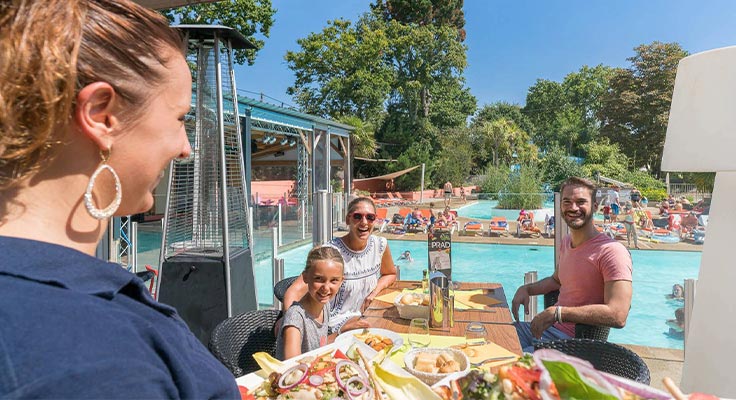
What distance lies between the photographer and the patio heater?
A: 10.2 feet

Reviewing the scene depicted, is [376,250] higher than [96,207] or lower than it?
lower

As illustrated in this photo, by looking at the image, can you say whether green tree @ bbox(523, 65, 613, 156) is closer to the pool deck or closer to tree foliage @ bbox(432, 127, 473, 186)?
tree foliage @ bbox(432, 127, 473, 186)

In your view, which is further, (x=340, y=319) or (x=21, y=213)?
(x=340, y=319)

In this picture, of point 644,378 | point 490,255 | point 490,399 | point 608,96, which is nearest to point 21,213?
point 490,399

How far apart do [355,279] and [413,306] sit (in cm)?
79

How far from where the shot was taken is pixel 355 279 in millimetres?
3049

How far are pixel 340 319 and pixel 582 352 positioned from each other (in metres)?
1.42

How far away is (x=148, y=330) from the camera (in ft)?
1.63

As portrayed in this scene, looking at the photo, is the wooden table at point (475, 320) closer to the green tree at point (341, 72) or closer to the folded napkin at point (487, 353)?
the folded napkin at point (487, 353)

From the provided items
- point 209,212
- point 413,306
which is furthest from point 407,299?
point 209,212

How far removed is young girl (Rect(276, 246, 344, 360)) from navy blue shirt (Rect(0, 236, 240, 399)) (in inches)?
61.7

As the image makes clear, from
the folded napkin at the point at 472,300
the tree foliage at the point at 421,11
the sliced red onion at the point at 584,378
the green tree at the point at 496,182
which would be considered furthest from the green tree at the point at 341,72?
the sliced red onion at the point at 584,378

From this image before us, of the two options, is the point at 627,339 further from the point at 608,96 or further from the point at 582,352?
the point at 608,96

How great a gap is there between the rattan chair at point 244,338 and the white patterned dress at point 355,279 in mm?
472
